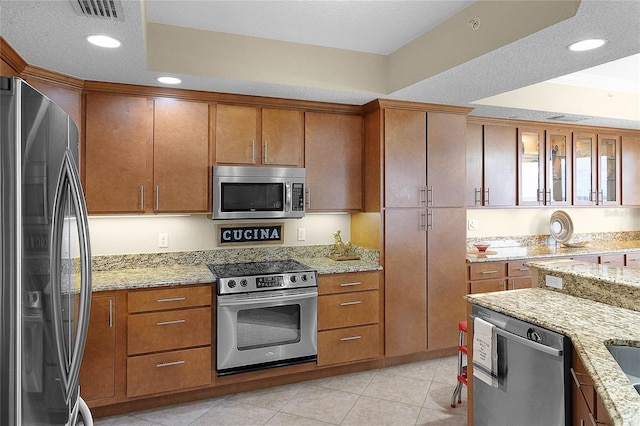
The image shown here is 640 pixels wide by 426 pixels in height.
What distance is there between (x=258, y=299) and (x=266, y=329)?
0.26 metres

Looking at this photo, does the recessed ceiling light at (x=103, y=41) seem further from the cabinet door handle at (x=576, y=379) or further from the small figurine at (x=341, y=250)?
the cabinet door handle at (x=576, y=379)

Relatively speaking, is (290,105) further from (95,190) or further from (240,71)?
(95,190)

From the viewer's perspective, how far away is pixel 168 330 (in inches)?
110

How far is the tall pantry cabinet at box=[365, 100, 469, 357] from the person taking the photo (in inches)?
137

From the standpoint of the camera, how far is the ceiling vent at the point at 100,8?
5.83 feet

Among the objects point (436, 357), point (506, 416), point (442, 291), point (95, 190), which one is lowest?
point (436, 357)

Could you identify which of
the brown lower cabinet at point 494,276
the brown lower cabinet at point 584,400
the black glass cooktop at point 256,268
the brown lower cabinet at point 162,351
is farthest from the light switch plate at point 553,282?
the black glass cooktop at point 256,268

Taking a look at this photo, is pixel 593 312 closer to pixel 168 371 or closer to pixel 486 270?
pixel 486 270

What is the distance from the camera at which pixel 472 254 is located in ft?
13.5

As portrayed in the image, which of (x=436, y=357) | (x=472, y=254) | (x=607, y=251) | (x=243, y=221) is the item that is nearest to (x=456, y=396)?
(x=436, y=357)

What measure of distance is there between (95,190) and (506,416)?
2887 mm

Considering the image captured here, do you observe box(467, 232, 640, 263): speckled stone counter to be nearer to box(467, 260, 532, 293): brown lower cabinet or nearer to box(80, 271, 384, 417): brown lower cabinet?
box(467, 260, 532, 293): brown lower cabinet

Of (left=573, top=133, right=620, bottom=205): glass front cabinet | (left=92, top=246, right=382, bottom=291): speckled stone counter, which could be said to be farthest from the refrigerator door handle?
(left=573, top=133, right=620, bottom=205): glass front cabinet

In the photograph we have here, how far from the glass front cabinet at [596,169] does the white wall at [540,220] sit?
251mm
